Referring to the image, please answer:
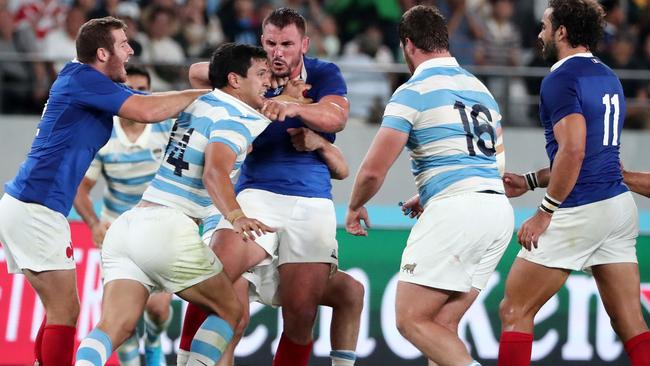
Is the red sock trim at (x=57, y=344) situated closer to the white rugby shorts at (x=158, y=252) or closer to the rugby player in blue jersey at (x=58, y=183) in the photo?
the rugby player in blue jersey at (x=58, y=183)

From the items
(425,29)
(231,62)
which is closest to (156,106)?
(231,62)

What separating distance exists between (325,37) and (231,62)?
5.84 metres

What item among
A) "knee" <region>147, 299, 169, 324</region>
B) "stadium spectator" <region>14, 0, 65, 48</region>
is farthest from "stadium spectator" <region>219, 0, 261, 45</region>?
"knee" <region>147, 299, 169, 324</region>

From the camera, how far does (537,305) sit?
6258 millimetres

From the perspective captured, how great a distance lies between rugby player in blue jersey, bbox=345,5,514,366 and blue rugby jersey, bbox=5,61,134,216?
58.3 inches

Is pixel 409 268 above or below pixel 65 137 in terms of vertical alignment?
below

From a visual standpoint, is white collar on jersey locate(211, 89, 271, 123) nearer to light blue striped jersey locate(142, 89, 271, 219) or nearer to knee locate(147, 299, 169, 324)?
light blue striped jersey locate(142, 89, 271, 219)

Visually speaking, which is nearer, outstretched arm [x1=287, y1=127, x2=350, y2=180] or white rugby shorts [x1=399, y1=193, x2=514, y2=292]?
white rugby shorts [x1=399, y1=193, x2=514, y2=292]

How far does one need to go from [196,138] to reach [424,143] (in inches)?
45.7

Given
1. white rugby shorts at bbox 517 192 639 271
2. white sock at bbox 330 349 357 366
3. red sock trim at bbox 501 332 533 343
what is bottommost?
white sock at bbox 330 349 357 366

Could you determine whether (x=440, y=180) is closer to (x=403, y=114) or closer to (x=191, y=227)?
(x=403, y=114)

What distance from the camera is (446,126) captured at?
583 cm

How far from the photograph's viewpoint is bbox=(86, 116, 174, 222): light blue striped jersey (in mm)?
8102

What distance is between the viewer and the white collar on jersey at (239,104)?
5915 mm
